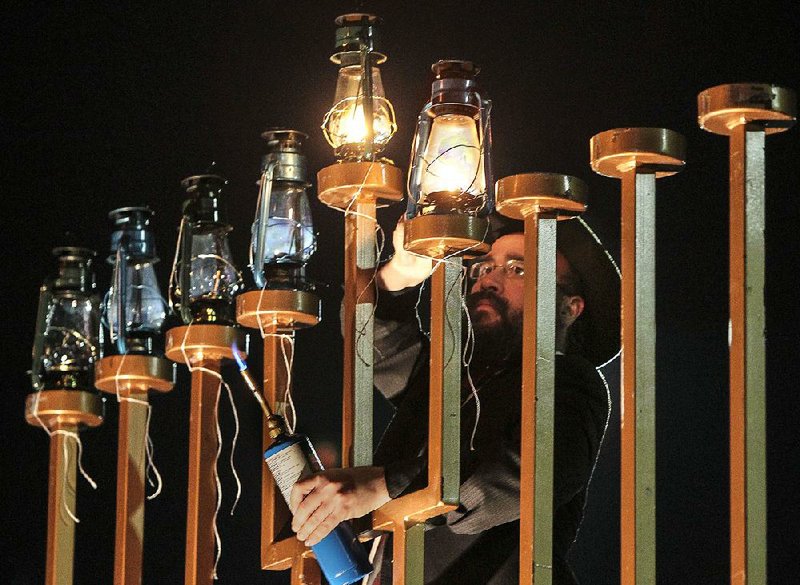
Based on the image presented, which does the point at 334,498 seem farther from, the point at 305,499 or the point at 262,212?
the point at 262,212

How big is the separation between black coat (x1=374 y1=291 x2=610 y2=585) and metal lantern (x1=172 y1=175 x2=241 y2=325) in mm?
267

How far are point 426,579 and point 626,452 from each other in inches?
26.2

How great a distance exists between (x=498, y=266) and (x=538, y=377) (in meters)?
0.67

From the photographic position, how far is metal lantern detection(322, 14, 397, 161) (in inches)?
95.4

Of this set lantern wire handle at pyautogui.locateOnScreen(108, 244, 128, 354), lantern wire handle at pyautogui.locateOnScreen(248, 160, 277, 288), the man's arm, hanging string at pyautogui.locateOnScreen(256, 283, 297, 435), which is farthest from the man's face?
lantern wire handle at pyautogui.locateOnScreen(108, 244, 128, 354)

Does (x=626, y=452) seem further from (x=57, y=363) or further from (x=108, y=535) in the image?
(x=108, y=535)

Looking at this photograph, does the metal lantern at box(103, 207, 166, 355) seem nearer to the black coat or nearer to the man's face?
the black coat

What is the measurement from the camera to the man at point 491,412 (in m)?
2.40

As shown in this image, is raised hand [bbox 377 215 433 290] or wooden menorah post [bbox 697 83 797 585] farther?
raised hand [bbox 377 215 433 290]

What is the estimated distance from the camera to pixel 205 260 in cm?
269

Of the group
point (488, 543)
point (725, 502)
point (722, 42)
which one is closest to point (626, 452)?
point (488, 543)

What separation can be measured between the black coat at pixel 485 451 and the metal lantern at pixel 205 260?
0.88 ft

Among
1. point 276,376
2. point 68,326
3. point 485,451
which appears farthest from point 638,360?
point 68,326

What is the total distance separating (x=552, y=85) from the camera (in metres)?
3.30
